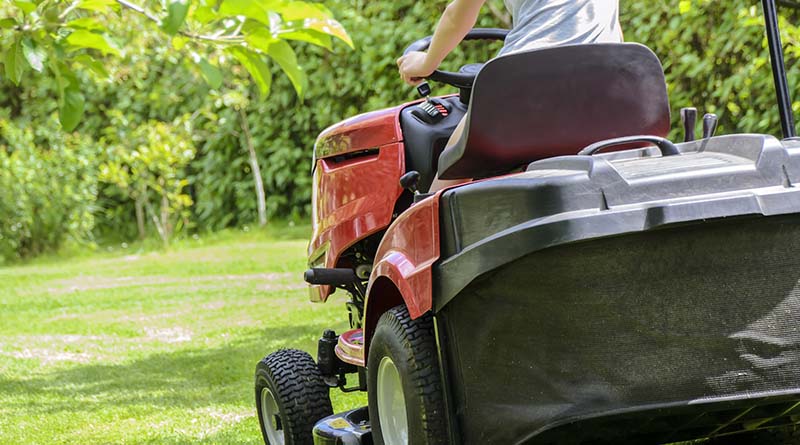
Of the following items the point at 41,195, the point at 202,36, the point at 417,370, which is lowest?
the point at 41,195

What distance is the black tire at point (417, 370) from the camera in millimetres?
2324

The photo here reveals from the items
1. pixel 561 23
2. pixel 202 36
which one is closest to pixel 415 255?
pixel 561 23

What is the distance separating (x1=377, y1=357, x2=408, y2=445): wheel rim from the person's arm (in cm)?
73

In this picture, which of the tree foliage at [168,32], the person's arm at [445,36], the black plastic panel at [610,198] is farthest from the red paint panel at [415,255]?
the tree foliage at [168,32]

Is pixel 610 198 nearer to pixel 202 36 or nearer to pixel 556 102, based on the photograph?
pixel 556 102

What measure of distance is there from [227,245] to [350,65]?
7.91 feet

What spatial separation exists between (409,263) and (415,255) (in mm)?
30

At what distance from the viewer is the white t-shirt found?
2613 mm

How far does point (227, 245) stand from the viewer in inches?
494

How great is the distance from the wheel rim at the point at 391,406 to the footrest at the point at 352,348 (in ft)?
1.32

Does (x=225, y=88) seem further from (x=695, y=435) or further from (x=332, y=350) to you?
(x=695, y=435)

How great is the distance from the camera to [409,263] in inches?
96.9

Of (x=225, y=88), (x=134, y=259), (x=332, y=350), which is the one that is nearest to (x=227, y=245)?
(x=134, y=259)

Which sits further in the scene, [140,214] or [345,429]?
[140,214]
